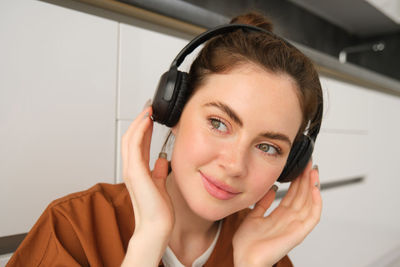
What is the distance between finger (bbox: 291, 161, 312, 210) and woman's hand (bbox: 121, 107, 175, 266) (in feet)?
1.26

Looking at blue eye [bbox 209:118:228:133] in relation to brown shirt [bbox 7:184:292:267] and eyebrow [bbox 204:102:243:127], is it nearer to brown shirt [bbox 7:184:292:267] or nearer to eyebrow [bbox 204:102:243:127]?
eyebrow [bbox 204:102:243:127]

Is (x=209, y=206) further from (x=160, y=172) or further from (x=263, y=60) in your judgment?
(x=263, y=60)

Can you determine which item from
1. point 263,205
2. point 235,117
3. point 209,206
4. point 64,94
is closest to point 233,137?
point 235,117

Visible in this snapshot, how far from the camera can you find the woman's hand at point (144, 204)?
0.54 metres

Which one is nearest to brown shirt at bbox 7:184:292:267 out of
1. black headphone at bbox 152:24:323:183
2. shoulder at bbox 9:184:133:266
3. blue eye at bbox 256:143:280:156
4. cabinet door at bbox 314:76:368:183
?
shoulder at bbox 9:184:133:266

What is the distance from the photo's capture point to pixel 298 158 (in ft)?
2.37

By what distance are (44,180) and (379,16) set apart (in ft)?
8.73

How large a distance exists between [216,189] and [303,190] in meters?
0.31

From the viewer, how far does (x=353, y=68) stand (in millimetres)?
1432

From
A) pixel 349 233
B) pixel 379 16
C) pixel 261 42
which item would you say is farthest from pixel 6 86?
pixel 379 16

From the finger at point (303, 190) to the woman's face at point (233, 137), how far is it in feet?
0.62

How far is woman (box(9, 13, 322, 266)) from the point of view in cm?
56

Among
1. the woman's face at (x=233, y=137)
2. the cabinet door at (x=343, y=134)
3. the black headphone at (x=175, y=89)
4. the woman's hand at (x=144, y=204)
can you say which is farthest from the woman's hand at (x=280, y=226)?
the cabinet door at (x=343, y=134)

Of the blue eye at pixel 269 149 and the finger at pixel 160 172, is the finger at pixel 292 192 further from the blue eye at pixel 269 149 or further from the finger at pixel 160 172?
the finger at pixel 160 172
